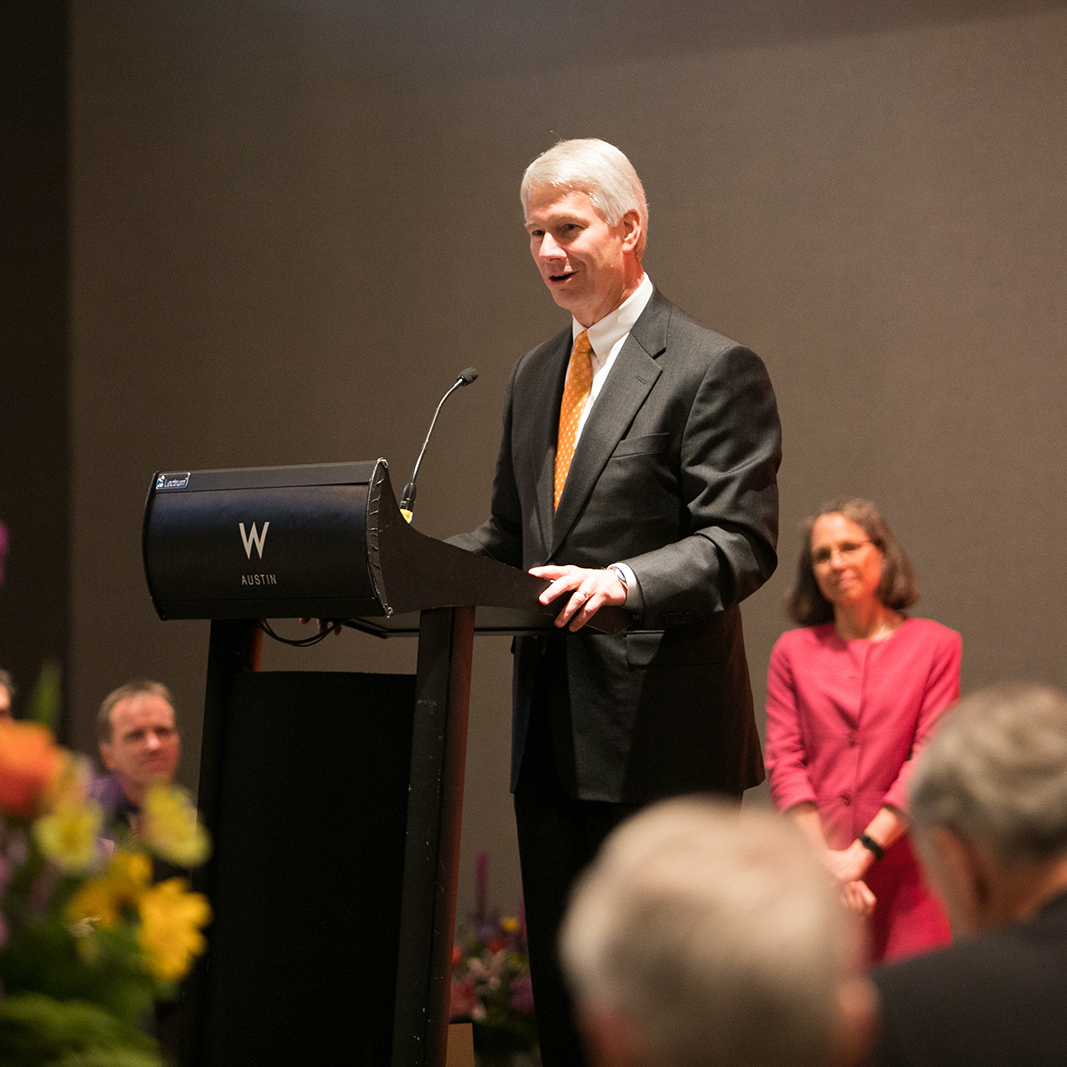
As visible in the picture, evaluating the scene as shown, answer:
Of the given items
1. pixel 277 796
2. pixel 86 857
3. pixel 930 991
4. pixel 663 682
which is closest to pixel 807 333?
pixel 663 682

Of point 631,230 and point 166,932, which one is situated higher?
point 631,230

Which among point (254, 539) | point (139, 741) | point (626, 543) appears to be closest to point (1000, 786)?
point (254, 539)

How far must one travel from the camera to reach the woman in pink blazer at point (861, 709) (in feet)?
10.7

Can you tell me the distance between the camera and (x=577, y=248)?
2078mm

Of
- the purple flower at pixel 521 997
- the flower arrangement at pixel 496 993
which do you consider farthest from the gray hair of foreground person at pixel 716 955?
the purple flower at pixel 521 997

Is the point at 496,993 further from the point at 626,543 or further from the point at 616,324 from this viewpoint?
the point at 616,324

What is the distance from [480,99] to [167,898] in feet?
13.3

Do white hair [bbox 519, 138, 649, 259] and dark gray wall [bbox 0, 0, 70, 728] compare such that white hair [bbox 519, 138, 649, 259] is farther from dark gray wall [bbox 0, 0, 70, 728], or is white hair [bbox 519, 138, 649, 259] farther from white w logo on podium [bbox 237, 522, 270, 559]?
dark gray wall [bbox 0, 0, 70, 728]

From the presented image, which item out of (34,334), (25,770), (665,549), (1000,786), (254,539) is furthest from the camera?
(34,334)

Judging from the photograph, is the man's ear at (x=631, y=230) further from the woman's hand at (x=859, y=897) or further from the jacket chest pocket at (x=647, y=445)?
the woman's hand at (x=859, y=897)

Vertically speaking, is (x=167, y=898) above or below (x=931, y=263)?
below

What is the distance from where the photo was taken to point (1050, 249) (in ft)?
12.9

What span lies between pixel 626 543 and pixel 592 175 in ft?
1.94

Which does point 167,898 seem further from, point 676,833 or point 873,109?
point 873,109
